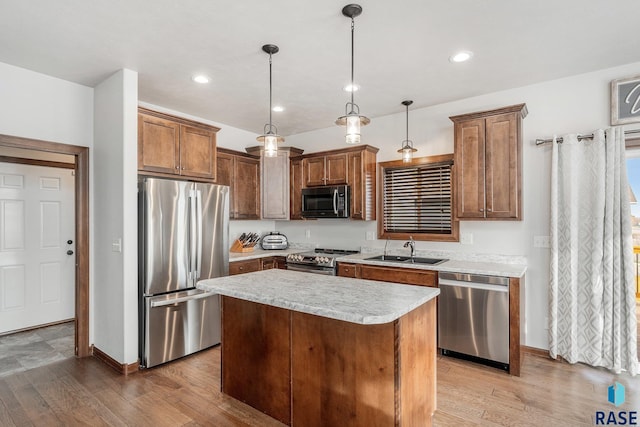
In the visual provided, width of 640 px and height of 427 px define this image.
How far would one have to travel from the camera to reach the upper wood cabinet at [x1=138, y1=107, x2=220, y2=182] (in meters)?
3.46

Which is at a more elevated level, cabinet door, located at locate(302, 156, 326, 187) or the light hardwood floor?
cabinet door, located at locate(302, 156, 326, 187)

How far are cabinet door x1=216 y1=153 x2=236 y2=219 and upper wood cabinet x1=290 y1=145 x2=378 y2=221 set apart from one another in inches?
40.1

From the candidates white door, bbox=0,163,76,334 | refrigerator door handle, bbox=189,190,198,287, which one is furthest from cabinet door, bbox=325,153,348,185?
white door, bbox=0,163,76,334

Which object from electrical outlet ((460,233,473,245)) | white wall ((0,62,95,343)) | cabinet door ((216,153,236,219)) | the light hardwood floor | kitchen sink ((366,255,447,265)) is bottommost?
the light hardwood floor

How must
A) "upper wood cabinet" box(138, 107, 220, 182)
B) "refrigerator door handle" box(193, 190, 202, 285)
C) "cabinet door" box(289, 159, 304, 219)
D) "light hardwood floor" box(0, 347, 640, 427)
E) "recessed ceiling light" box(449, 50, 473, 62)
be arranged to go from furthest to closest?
"cabinet door" box(289, 159, 304, 219), "refrigerator door handle" box(193, 190, 202, 285), "upper wood cabinet" box(138, 107, 220, 182), "recessed ceiling light" box(449, 50, 473, 62), "light hardwood floor" box(0, 347, 640, 427)

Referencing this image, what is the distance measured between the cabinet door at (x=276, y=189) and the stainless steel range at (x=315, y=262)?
830 millimetres

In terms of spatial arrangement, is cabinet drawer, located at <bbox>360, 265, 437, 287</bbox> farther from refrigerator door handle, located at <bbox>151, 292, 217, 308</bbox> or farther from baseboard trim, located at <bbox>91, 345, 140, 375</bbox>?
baseboard trim, located at <bbox>91, 345, 140, 375</bbox>

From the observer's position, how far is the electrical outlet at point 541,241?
346 centimetres

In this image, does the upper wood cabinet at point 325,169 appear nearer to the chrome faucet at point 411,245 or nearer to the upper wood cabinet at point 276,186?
the upper wood cabinet at point 276,186

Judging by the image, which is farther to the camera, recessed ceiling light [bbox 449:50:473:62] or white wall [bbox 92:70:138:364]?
white wall [bbox 92:70:138:364]

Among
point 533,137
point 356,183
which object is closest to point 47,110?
point 356,183

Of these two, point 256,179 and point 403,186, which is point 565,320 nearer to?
point 403,186

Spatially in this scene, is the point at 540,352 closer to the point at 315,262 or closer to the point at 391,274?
the point at 391,274

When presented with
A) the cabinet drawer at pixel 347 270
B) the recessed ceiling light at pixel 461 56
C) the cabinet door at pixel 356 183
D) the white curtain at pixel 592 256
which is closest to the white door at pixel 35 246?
the cabinet drawer at pixel 347 270
